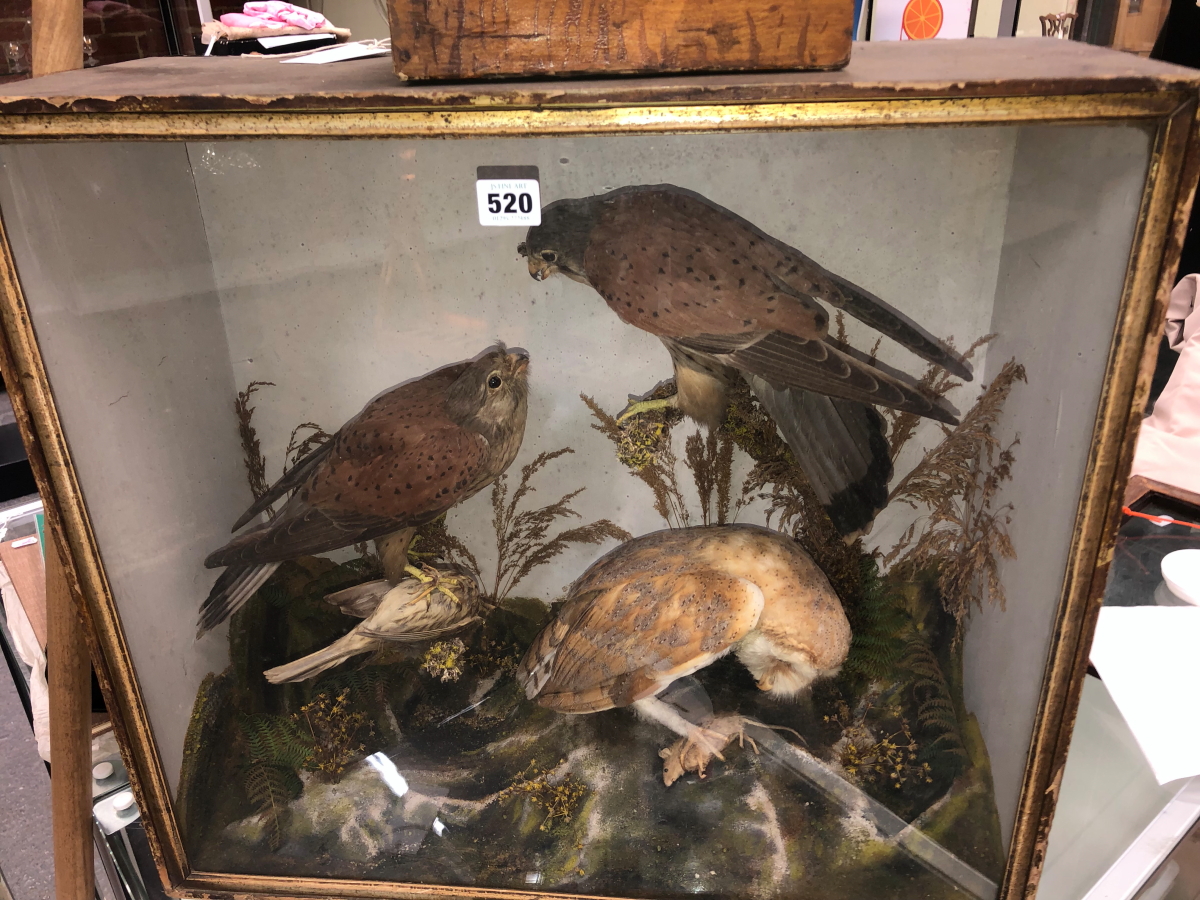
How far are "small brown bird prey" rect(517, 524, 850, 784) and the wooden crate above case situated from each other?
0.50 m

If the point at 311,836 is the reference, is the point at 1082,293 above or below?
above

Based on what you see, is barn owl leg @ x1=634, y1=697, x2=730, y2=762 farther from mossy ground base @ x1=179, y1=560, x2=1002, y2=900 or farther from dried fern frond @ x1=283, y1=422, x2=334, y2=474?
dried fern frond @ x1=283, y1=422, x2=334, y2=474

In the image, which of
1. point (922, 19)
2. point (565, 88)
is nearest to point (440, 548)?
point (565, 88)

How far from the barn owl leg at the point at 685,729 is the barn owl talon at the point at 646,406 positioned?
0.37 m

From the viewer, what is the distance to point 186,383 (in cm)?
89

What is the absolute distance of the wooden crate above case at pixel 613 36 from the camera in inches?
24.4

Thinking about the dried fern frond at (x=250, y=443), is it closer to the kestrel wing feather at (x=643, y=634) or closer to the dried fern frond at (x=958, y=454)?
the kestrel wing feather at (x=643, y=634)

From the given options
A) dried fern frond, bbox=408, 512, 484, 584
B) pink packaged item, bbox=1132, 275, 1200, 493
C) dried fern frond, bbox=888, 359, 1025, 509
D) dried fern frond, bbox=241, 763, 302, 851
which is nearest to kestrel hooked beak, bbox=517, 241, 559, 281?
dried fern frond, bbox=408, 512, 484, 584

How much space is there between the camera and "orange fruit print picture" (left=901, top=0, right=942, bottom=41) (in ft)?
3.49

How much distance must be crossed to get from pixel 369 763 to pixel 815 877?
0.59 metres

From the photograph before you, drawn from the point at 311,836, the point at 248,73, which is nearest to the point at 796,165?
the point at 248,73

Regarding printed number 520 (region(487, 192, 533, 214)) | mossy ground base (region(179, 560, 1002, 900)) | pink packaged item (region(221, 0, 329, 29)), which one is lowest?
mossy ground base (region(179, 560, 1002, 900))

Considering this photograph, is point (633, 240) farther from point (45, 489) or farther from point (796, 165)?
point (45, 489)

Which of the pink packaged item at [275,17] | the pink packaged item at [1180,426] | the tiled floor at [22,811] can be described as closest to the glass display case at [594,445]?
the pink packaged item at [275,17]
